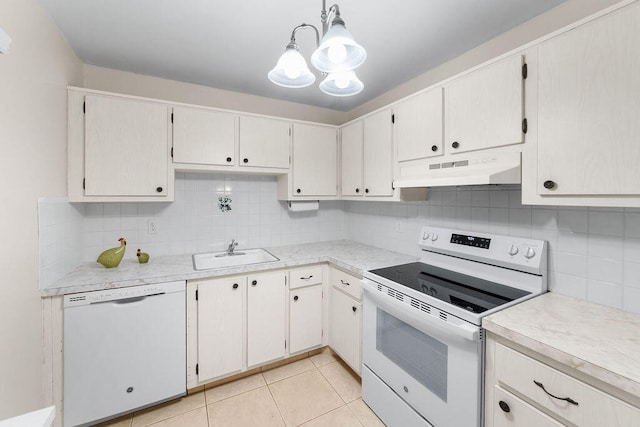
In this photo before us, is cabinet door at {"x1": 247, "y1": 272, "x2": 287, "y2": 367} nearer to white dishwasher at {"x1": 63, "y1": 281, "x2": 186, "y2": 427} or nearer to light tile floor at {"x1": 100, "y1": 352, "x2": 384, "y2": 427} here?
light tile floor at {"x1": 100, "y1": 352, "x2": 384, "y2": 427}

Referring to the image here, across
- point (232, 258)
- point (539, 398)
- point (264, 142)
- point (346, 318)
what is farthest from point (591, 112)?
point (232, 258)

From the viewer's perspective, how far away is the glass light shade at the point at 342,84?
1.30 metres

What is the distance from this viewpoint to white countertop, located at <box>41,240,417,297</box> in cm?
160

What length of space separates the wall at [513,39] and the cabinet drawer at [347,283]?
5.38ft

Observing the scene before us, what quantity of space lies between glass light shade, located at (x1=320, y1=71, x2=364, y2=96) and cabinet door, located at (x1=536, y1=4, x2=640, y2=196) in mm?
831

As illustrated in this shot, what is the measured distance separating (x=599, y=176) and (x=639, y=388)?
0.74 m

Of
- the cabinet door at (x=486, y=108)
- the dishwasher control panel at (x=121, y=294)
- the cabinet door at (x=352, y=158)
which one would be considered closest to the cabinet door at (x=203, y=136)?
the dishwasher control panel at (x=121, y=294)

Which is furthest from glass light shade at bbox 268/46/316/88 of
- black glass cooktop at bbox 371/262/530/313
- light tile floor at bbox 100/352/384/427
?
light tile floor at bbox 100/352/384/427

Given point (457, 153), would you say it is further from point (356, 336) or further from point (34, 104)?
point (34, 104)

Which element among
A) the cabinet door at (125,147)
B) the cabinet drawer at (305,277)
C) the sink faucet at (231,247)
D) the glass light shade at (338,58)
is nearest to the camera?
the glass light shade at (338,58)

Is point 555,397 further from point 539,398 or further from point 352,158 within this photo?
point 352,158

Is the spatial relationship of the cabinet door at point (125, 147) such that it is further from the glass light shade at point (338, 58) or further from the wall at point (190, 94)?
the glass light shade at point (338, 58)

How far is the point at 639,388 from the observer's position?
75cm

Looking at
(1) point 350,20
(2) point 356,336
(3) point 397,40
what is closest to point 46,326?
(2) point 356,336
